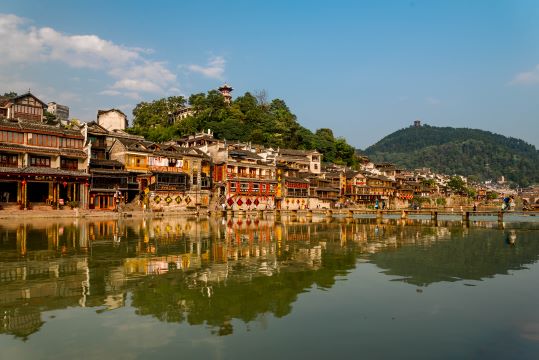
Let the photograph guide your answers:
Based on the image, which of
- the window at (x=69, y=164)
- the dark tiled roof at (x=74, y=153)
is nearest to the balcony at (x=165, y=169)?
the dark tiled roof at (x=74, y=153)

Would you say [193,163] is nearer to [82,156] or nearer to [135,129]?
[82,156]

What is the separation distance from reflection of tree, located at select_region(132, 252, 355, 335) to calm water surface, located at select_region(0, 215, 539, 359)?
43 mm

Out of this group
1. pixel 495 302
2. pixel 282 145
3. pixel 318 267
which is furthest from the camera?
pixel 282 145

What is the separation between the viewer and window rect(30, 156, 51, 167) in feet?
170

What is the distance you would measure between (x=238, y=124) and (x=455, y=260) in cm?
8473

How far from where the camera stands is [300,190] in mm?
85875

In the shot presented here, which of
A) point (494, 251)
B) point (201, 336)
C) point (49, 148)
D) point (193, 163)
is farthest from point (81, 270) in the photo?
point (193, 163)

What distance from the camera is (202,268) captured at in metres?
17.9

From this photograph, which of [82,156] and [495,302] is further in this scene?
[82,156]

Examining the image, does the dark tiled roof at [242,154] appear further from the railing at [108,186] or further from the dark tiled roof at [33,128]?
the dark tiled roof at [33,128]

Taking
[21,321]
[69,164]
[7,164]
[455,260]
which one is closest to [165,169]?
[69,164]

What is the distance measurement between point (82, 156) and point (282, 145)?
2304 inches

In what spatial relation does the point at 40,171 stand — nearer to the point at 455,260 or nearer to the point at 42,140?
the point at 42,140

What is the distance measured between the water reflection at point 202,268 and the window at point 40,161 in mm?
22947
